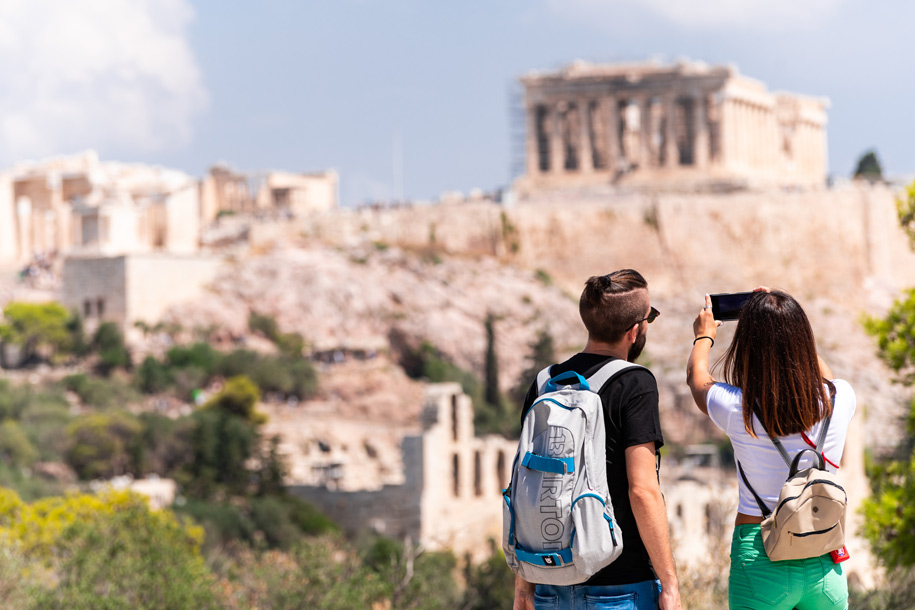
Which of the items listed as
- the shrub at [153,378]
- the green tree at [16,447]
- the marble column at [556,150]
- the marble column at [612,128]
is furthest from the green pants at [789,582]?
the marble column at [556,150]

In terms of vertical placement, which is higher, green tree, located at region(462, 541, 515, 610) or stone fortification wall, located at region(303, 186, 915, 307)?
stone fortification wall, located at region(303, 186, 915, 307)

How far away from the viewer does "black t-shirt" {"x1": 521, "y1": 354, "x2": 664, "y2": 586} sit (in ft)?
16.2

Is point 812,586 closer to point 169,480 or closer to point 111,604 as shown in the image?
point 111,604

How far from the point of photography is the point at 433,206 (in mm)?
58375

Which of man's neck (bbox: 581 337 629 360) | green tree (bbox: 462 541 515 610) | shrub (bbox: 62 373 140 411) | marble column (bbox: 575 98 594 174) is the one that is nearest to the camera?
man's neck (bbox: 581 337 629 360)

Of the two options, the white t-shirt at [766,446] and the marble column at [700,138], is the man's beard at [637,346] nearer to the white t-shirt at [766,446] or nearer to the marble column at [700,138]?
the white t-shirt at [766,446]

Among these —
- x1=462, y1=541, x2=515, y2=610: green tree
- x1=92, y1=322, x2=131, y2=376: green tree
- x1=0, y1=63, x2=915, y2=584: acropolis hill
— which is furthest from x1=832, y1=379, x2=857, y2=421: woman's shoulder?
x1=92, y1=322, x2=131, y2=376: green tree

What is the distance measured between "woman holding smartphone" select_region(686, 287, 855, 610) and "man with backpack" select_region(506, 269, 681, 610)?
32 cm

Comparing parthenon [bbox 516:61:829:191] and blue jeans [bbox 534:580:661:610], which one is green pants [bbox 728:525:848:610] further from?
parthenon [bbox 516:61:829:191]

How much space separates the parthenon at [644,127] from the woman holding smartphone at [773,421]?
5442 cm

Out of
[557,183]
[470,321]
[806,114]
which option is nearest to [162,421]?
[470,321]

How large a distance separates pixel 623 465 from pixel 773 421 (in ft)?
1.81

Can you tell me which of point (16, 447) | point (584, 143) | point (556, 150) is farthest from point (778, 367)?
point (556, 150)

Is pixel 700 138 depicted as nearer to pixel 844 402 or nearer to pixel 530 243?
pixel 530 243
